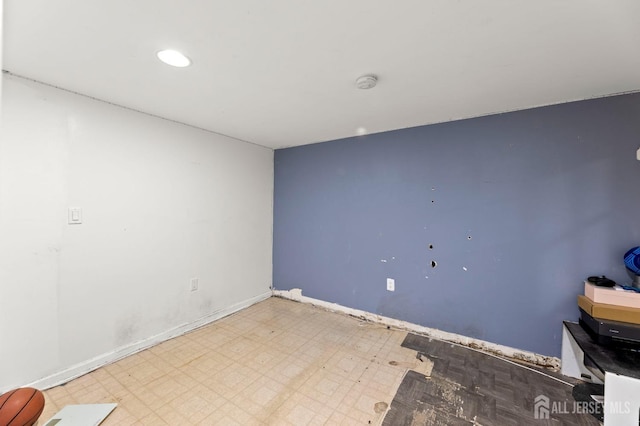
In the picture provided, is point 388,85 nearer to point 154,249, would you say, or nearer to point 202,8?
point 202,8

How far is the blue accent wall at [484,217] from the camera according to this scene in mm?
1908

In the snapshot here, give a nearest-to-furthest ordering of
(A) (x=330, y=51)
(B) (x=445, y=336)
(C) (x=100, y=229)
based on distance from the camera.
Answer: (A) (x=330, y=51), (C) (x=100, y=229), (B) (x=445, y=336)

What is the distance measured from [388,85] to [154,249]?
2485 mm

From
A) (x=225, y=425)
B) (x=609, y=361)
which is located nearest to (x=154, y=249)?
(x=225, y=425)

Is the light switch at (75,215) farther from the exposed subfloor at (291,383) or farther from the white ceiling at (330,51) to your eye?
the exposed subfloor at (291,383)

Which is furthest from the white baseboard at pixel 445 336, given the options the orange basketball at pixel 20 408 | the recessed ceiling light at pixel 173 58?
the recessed ceiling light at pixel 173 58

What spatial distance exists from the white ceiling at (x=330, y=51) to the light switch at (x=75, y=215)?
2.91 ft

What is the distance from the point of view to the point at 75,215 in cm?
194

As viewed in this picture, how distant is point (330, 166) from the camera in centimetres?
325

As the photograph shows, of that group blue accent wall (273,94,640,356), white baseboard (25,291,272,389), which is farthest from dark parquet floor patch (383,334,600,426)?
white baseboard (25,291,272,389)

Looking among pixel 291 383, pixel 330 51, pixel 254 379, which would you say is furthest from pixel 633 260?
pixel 254 379

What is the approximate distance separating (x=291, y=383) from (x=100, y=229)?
1951mm

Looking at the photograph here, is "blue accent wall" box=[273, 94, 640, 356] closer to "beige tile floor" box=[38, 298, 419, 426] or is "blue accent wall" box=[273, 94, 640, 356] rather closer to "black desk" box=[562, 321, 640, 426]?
"black desk" box=[562, 321, 640, 426]

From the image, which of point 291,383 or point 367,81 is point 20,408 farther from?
point 367,81
